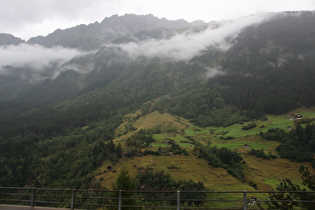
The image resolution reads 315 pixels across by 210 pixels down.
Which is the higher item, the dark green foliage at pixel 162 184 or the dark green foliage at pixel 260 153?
the dark green foliage at pixel 260 153

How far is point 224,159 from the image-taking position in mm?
100688

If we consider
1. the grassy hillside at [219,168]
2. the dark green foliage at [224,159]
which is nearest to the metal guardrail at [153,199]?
the grassy hillside at [219,168]

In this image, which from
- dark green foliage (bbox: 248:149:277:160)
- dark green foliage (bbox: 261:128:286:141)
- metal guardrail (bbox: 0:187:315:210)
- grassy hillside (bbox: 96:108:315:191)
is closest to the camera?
metal guardrail (bbox: 0:187:315:210)

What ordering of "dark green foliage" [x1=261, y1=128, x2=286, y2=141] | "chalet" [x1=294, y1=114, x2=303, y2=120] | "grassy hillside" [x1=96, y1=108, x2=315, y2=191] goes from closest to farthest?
"grassy hillside" [x1=96, y1=108, x2=315, y2=191] < "dark green foliage" [x1=261, y1=128, x2=286, y2=141] < "chalet" [x1=294, y1=114, x2=303, y2=120]

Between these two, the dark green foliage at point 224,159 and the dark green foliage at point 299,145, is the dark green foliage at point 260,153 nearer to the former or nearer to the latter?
the dark green foliage at point 299,145

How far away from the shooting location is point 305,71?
646 feet

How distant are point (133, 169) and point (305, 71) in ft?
608

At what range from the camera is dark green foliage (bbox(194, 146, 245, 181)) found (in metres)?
93.0

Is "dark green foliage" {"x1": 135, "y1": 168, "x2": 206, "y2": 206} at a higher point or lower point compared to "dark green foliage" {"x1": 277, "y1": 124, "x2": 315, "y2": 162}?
lower

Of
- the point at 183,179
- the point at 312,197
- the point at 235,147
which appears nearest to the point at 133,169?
the point at 183,179

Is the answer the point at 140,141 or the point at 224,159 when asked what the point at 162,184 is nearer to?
the point at 224,159

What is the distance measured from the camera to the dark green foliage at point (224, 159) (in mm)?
92975

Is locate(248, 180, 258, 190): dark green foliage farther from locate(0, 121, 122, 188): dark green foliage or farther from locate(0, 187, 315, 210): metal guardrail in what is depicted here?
locate(0, 121, 122, 188): dark green foliage

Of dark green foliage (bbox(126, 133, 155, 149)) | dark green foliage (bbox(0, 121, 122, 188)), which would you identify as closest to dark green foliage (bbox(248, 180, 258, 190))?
dark green foliage (bbox(126, 133, 155, 149))
